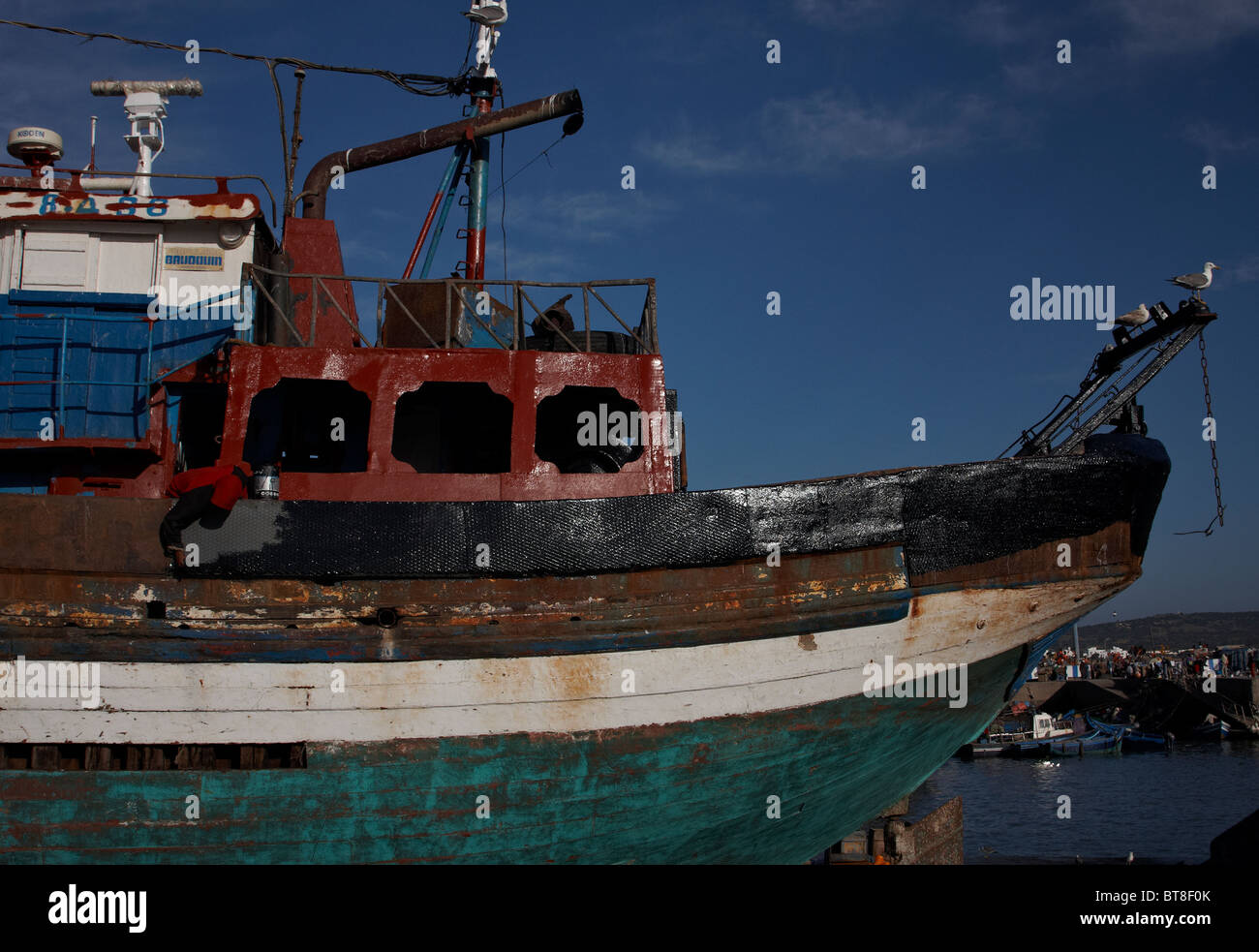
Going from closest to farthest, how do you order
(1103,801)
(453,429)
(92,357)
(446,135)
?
1. (92,357)
2. (453,429)
3. (446,135)
4. (1103,801)

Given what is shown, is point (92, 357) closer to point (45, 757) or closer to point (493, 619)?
point (45, 757)

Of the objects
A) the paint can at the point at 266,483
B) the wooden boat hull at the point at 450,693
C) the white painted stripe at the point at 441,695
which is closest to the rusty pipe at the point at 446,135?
the paint can at the point at 266,483

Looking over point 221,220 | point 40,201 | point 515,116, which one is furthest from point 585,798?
point 515,116

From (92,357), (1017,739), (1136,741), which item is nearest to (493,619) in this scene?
(92,357)

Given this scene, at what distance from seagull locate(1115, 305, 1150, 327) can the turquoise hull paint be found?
4.09 metres

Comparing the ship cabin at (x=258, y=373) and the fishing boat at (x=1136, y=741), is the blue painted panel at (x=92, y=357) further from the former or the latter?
the fishing boat at (x=1136, y=741)

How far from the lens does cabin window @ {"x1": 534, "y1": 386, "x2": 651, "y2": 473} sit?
8.30 meters

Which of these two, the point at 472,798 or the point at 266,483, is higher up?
the point at 266,483

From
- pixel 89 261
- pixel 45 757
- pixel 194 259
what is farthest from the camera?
pixel 194 259

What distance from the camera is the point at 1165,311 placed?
321 inches

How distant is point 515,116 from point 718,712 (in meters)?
7.86

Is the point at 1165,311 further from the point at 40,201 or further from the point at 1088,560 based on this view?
the point at 40,201

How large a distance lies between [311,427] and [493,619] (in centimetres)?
397

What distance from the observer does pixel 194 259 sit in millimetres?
8938
